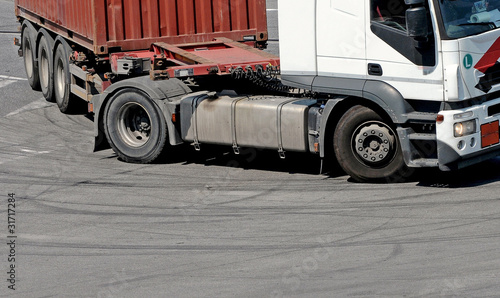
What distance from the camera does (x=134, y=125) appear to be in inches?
451

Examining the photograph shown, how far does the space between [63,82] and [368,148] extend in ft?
22.2

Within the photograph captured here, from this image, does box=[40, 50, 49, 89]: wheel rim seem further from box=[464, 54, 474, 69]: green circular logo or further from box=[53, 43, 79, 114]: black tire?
box=[464, 54, 474, 69]: green circular logo

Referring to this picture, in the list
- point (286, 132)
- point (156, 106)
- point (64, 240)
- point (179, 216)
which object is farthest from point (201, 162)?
point (64, 240)

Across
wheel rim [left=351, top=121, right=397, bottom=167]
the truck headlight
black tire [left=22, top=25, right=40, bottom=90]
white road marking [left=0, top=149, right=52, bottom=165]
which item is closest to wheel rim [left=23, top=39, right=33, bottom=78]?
black tire [left=22, top=25, right=40, bottom=90]

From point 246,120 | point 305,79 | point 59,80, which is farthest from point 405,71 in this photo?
point 59,80

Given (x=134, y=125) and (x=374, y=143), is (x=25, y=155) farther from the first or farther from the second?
(x=374, y=143)

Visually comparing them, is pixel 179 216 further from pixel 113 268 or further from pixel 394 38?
pixel 394 38

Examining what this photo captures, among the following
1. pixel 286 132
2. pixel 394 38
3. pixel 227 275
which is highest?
pixel 394 38

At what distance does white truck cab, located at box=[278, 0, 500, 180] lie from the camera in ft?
28.3

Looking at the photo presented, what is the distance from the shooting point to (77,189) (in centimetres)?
1005

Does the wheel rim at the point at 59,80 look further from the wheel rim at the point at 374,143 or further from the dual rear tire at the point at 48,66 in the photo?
the wheel rim at the point at 374,143

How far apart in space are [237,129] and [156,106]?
4.28 feet

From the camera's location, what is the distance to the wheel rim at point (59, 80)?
46.5 feet

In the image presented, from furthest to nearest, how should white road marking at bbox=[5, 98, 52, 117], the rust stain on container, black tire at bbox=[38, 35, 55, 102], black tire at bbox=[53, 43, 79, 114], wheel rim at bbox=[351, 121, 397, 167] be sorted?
1. black tire at bbox=[38, 35, 55, 102]
2. white road marking at bbox=[5, 98, 52, 117]
3. black tire at bbox=[53, 43, 79, 114]
4. the rust stain on container
5. wheel rim at bbox=[351, 121, 397, 167]
